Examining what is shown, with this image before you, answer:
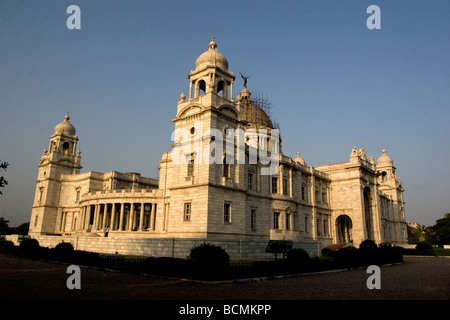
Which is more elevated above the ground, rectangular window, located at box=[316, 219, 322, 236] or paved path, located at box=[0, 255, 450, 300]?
rectangular window, located at box=[316, 219, 322, 236]

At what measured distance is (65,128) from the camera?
215 ft

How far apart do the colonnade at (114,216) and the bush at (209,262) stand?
3072 centimetres

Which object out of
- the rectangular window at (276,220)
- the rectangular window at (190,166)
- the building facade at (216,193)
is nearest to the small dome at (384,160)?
the building facade at (216,193)

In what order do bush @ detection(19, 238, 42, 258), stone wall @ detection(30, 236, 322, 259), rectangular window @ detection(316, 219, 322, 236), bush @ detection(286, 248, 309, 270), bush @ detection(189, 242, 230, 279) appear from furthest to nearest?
rectangular window @ detection(316, 219, 322, 236), bush @ detection(19, 238, 42, 258), stone wall @ detection(30, 236, 322, 259), bush @ detection(286, 248, 309, 270), bush @ detection(189, 242, 230, 279)

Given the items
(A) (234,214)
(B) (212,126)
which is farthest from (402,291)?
(B) (212,126)

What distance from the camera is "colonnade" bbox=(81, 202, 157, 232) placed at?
4747 centimetres

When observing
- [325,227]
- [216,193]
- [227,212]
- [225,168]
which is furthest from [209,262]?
[325,227]

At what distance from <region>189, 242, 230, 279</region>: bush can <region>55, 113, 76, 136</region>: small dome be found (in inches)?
2306

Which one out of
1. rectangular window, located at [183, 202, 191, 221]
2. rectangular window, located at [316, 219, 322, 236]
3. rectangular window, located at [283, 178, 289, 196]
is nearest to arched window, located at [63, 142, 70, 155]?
rectangular window, located at [183, 202, 191, 221]

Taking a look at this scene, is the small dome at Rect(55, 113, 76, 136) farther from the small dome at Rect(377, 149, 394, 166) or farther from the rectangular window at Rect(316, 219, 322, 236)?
the small dome at Rect(377, 149, 394, 166)

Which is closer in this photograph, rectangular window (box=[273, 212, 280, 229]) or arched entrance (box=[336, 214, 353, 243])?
rectangular window (box=[273, 212, 280, 229])

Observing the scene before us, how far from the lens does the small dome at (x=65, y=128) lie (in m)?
65.2

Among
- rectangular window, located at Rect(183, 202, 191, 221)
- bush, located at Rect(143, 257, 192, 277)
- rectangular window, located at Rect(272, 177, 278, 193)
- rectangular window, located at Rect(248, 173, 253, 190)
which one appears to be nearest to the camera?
bush, located at Rect(143, 257, 192, 277)
